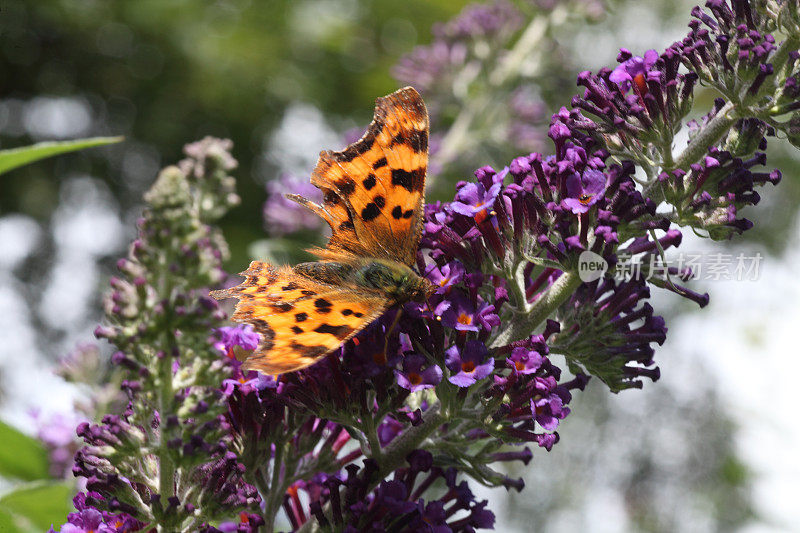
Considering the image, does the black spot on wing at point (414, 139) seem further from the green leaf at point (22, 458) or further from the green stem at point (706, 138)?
the green leaf at point (22, 458)

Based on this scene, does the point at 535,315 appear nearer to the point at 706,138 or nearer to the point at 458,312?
the point at 458,312

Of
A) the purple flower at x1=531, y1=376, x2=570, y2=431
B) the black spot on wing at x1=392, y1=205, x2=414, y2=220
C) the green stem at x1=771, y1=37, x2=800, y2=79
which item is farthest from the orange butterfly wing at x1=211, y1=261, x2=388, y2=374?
the green stem at x1=771, y1=37, x2=800, y2=79

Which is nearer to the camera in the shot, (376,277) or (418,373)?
(418,373)

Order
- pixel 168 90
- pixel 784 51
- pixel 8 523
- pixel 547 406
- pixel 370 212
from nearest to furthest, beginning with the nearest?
pixel 8 523, pixel 547 406, pixel 784 51, pixel 370 212, pixel 168 90

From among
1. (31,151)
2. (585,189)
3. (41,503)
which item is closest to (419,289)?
(585,189)

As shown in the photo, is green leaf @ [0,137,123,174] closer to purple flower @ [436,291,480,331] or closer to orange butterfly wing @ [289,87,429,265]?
orange butterfly wing @ [289,87,429,265]

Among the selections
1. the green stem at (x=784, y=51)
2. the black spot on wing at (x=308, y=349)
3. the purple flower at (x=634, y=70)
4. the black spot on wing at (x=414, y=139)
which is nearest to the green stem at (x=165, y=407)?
the black spot on wing at (x=308, y=349)

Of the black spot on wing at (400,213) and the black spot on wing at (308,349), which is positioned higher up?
the black spot on wing at (400,213)
